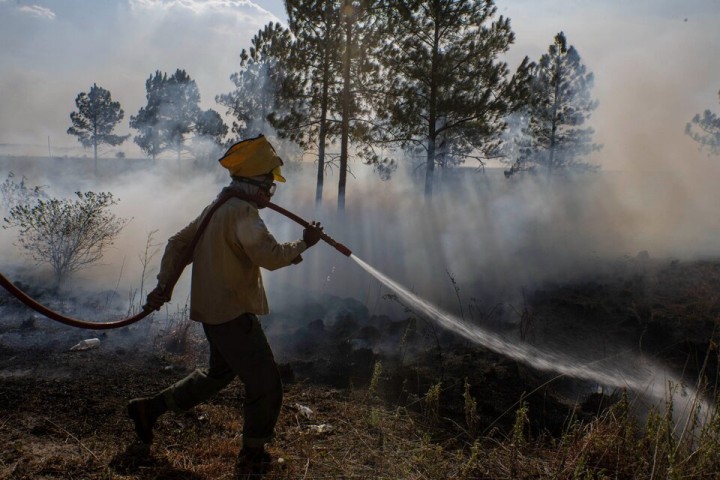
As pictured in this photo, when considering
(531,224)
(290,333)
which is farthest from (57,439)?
(531,224)

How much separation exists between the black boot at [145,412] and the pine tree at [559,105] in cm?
2252

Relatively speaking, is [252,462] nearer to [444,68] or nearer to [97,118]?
[444,68]

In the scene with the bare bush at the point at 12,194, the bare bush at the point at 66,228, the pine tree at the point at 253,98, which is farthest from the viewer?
the pine tree at the point at 253,98

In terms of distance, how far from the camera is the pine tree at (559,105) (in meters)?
23.3

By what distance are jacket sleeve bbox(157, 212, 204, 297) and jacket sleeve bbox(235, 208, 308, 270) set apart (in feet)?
1.37

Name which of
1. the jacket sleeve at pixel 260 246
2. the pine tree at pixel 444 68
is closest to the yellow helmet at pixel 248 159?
the jacket sleeve at pixel 260 246

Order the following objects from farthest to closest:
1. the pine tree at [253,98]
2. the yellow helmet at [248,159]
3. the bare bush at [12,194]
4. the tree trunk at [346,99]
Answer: the pine tree at [253,98] → the tree trunk at [346,99] → the bare bush at [12,194] → the yellow helmet at [248,159]

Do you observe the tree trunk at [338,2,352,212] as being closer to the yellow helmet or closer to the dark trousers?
the yellow helmet

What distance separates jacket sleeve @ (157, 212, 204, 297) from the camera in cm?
299

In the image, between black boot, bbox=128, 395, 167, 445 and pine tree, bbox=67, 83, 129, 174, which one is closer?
black boot, bbox=128, 395, 167, 445

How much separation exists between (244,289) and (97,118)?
44.4 m

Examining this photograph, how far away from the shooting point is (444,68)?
14.1m

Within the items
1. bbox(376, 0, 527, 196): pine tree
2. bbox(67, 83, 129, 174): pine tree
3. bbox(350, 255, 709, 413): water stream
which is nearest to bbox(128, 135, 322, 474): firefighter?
bbox(350, 255, 709, 413): water stream

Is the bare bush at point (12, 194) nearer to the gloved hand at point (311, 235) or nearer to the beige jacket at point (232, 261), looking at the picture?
the beige jacket at point (232, 261)
